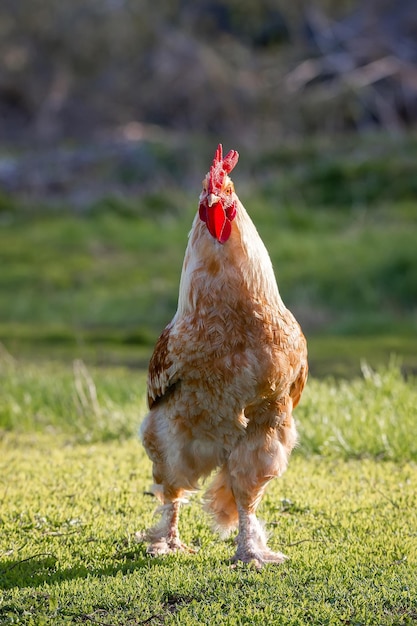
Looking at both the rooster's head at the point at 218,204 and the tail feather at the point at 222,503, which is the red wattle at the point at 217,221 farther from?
the tail feather at the point at 222,503

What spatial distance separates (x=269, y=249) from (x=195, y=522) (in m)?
12.4

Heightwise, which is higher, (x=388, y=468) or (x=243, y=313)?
(x=243, y=313)

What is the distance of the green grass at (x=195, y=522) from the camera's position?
15.1ft

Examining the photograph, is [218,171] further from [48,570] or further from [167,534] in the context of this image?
[48,570]

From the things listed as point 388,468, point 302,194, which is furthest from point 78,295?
point 388,468

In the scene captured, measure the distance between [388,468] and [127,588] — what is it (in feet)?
10.0

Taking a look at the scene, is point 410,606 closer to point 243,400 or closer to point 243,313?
point 243,400

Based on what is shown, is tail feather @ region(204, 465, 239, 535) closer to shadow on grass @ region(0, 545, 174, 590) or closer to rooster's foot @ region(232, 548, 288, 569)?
rooster's foot @ region(232, 548, 288, 569)

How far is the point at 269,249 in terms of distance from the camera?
18172mm

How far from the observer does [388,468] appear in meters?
7.29

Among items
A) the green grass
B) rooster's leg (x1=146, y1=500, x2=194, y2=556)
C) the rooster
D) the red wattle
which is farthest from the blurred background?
the red wattle

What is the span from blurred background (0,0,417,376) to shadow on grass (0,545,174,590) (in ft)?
19.3

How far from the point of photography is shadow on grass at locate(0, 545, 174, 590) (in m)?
5.02

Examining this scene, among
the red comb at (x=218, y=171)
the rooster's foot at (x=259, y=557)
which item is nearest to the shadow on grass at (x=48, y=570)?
the rooster's foot at (x=259, y=557)
